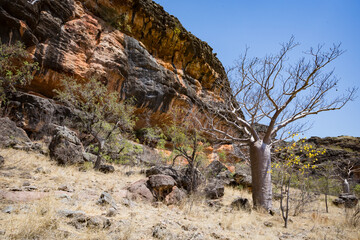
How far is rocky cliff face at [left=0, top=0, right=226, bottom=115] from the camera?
13.4 meters

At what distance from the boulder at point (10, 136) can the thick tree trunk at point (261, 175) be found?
10213 millimetres

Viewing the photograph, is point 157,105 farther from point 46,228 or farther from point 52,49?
point 46,228

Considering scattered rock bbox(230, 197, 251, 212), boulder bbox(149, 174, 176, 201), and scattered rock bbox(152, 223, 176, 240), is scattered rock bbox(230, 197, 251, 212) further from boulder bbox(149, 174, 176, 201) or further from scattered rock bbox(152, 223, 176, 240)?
scattered rock bbox(152, 223, 176, 240)

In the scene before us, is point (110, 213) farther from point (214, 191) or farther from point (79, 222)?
point (214, 191)

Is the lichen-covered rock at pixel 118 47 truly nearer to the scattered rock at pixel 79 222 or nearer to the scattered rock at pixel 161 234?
the scattered rock at pixel 161 234

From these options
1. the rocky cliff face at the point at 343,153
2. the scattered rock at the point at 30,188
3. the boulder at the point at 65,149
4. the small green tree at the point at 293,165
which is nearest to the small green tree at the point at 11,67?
the boulder at the point at 65,149

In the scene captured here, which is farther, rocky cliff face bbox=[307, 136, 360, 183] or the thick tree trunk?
rocky cliff face bbox=[307, 136, 360, 183]

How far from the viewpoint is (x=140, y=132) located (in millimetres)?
20734

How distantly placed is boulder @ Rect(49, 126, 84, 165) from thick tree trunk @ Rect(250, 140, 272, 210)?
726cm

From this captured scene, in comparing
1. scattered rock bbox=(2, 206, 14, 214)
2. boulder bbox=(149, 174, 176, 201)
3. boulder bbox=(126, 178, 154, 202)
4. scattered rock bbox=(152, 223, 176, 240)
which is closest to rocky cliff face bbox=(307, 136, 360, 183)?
boulder bbox=(149, 174, 176, 201)

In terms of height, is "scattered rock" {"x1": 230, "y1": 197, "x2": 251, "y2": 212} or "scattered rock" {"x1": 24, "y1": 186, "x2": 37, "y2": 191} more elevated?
"scattered rock" {"x1": 24, "y1": 186, "x2": 37, "y2": 191}

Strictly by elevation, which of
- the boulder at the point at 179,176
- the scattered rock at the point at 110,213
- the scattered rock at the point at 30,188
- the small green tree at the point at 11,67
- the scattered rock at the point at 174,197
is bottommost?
the scattered rock at the point at 174,197

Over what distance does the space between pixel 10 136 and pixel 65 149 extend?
13.6 ft

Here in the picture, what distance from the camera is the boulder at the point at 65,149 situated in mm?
7410
